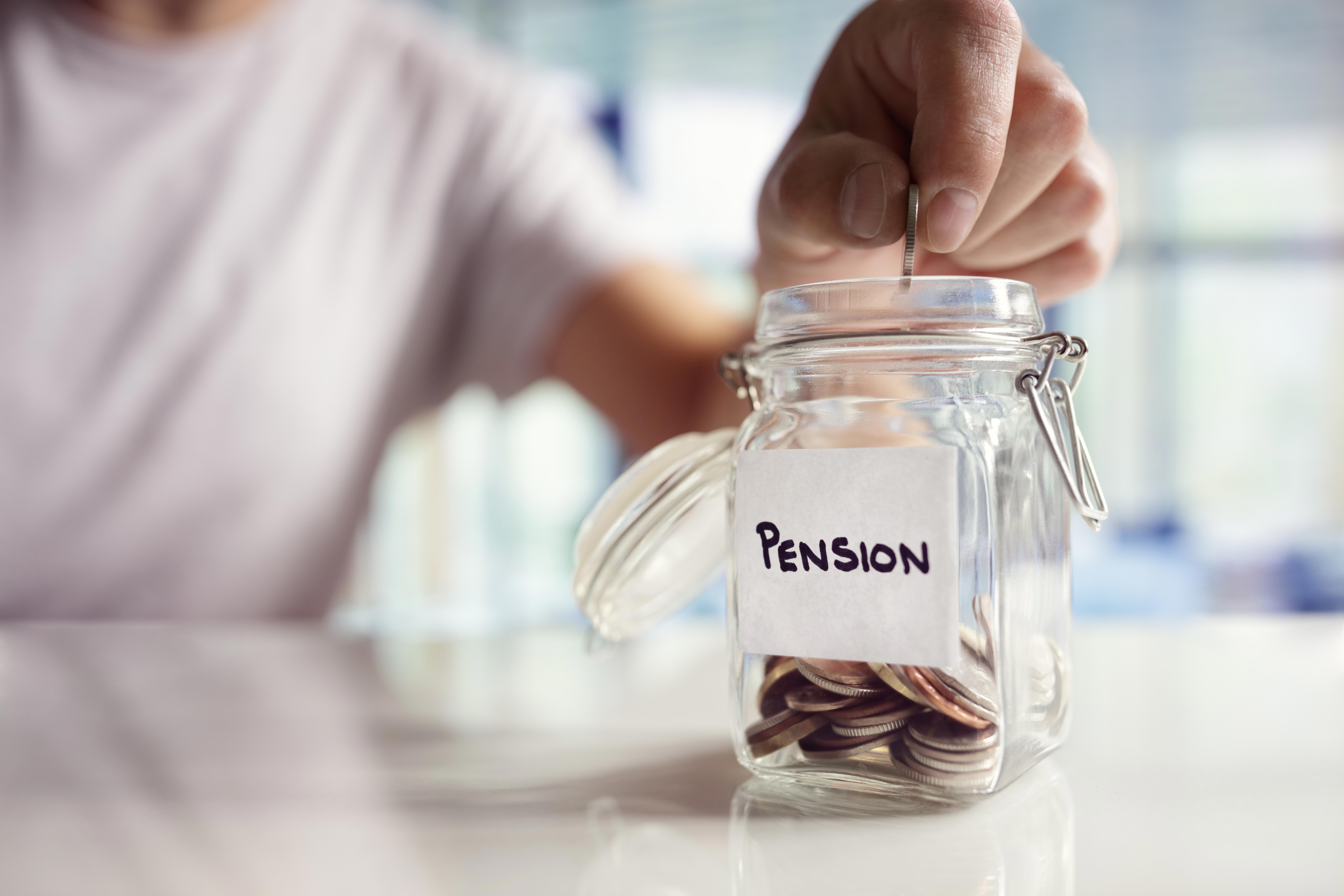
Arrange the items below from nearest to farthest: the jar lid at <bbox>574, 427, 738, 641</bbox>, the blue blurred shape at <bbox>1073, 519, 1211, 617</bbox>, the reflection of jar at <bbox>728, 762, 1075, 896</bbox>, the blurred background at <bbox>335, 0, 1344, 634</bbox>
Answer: the reflection of jar at <bbox>728, 762, 1075, 896</bbox>
the jar lid at <bbox>574, 427, 738, 641</bbox>
the blue blurred shape at <bbox>1073, 519, 1211, 617</bbox>
the blurred background at <bbox>335, 0, 1344, 634</bbox>

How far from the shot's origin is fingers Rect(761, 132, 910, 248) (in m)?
0.29

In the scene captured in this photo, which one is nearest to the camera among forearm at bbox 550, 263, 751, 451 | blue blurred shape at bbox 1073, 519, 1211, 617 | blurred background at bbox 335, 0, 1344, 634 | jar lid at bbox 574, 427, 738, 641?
jar lid at bbox 574, 427, 738, 641

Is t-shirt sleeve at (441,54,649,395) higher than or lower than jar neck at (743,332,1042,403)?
higher

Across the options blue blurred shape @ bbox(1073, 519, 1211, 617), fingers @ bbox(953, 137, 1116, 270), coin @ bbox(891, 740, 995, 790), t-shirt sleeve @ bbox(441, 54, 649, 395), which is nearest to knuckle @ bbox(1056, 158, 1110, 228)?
fingers @ bbox(953, 137, 1116, 270)

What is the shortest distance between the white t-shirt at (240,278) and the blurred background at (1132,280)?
2.73 meters

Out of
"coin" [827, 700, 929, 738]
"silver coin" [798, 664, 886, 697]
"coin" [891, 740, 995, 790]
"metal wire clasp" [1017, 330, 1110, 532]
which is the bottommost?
"coin" [891, 740, 995, 790]

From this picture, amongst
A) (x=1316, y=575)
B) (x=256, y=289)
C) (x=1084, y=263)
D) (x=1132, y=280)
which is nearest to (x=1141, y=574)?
(x=1316, y=575)

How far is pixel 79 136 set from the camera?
3.05ft

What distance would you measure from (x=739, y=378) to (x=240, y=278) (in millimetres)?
769

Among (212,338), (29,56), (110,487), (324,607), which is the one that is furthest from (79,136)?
(324,607)

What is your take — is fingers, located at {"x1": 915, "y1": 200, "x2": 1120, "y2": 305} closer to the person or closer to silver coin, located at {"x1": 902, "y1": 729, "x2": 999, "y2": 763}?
silver coin, located at {"x1": 902, "y1": 729, "x2": 999, "y2": 763}

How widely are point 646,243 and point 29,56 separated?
2.11 feet

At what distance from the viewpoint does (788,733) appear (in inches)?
11.5

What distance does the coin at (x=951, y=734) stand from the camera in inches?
10.5
